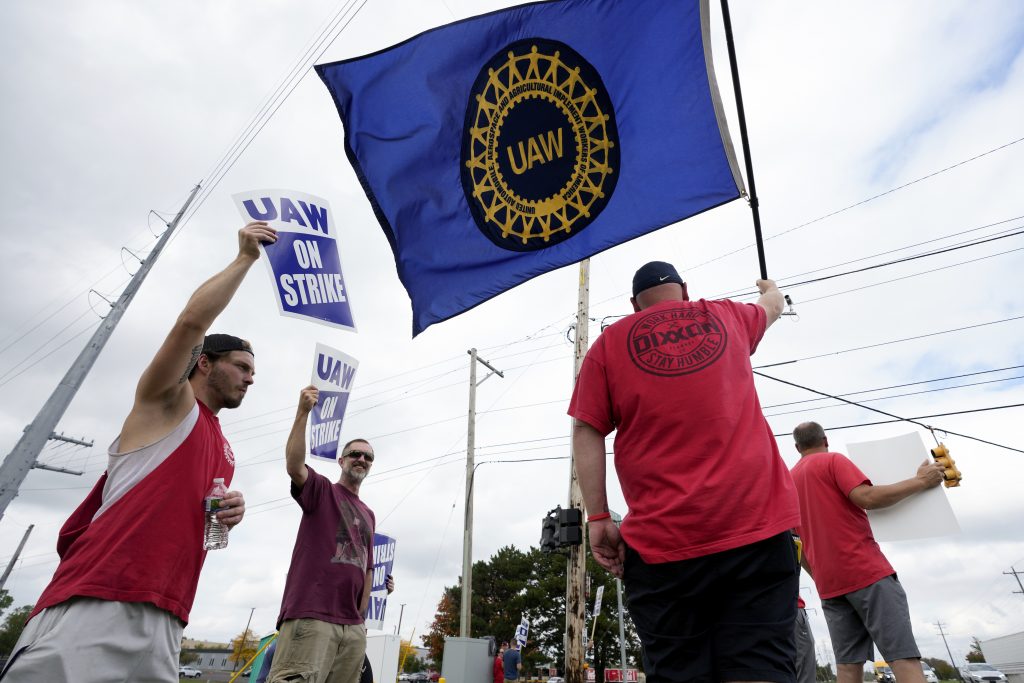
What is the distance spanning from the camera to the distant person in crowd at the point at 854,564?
309 cm

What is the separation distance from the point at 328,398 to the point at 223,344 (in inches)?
82.4

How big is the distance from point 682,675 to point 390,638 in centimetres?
988

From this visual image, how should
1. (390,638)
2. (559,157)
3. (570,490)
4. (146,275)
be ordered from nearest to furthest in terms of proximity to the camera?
(559,157) → (390,638) → (570,490) → (146,275)

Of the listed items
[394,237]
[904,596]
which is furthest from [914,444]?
[394,237]

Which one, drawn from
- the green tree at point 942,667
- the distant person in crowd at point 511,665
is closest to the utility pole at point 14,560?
the distant person in crowd at point 511,665

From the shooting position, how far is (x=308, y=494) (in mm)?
3799

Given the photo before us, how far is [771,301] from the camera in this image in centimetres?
242

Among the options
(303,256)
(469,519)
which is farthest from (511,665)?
(303,256)

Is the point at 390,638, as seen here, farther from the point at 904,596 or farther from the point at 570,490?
the point at 904,596

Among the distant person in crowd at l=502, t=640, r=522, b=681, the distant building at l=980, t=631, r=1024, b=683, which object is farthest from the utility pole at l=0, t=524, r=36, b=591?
the distant building at l=980, t=631, r=1024, b=683

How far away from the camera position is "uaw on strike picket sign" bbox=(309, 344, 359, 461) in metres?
4.49

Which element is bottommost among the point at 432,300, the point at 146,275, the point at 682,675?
the point at 682,675

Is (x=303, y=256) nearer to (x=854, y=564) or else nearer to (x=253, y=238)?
(x=253, y=238)

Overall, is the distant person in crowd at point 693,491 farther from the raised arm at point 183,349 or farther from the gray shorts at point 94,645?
the gray shorts at point 94,645
